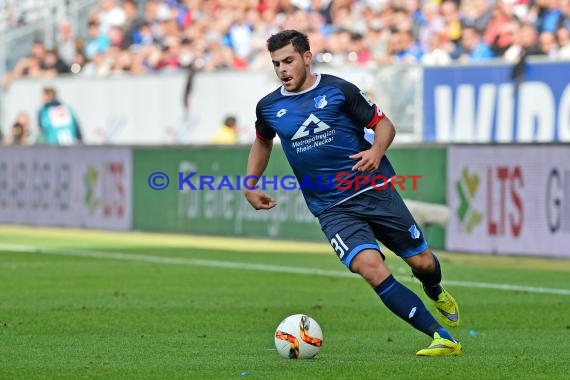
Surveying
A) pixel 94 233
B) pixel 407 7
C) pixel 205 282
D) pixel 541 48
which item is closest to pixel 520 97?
pixel 541 48

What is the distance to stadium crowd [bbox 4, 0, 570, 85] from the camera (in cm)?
2527

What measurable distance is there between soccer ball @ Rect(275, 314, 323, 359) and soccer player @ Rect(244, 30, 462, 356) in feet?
1.65

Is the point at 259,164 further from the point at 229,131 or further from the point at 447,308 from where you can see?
the point at 229,131

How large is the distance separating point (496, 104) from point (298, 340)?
1569 cm

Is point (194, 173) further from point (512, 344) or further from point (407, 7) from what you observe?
point (512, 344)

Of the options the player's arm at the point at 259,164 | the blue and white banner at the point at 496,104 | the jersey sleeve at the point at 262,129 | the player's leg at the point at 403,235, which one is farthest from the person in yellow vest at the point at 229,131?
the player's leg at the point at 403,235

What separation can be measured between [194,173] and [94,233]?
240 cm

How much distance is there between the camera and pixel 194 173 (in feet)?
80.8

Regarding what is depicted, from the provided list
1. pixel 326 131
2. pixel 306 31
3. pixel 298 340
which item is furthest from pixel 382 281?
pixel 306 31

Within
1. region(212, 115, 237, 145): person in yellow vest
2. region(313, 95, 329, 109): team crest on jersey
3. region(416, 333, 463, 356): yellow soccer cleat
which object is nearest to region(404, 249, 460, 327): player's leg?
region(416, 333, 463, 356): yellow soccer cleat

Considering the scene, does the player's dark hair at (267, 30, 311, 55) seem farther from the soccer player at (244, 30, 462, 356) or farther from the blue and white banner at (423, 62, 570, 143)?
the blue and white banner at (423, 62, 570, 143)

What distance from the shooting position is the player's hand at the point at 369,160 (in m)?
9.39

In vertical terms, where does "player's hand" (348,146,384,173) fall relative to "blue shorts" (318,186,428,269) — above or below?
above

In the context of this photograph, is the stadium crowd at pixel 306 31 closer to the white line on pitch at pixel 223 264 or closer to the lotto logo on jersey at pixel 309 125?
the white line on pitch at pixel 223 264
